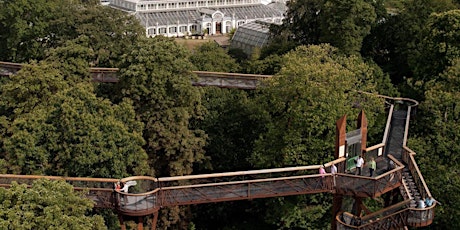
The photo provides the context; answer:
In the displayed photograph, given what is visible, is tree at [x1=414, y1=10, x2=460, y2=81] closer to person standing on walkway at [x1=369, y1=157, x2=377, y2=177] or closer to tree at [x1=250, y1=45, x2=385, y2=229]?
tree at [x1=250, y1=45, x2=385, y2=229]

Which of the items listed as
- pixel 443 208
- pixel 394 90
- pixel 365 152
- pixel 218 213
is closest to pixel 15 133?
pixel 218 213

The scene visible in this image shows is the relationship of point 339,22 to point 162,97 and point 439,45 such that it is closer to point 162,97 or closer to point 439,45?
point 439,45

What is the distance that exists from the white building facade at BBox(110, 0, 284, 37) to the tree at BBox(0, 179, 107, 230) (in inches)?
2790

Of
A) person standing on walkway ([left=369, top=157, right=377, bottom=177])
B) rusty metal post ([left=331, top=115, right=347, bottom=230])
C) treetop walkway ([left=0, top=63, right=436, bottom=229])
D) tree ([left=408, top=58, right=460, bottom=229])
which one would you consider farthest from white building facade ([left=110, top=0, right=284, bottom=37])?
person standing on walkway ([left=369, top=157, right=377, bottom=177])

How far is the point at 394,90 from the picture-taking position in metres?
39.9

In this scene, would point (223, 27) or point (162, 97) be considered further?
point (223, 27)

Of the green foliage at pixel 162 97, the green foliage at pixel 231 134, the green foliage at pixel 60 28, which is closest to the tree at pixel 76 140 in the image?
the green foliage at pixel 162 97

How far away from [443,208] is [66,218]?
1886 centimetres

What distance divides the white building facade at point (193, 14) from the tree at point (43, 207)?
70.9 metres

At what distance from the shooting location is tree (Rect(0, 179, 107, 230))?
1923 cm

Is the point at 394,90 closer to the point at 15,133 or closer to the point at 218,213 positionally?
the point at 218,213

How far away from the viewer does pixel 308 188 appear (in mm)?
25469

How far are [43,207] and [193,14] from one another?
80.2 m

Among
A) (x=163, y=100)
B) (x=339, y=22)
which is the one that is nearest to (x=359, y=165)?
(x=163, y=100)
